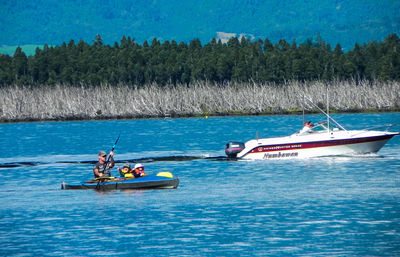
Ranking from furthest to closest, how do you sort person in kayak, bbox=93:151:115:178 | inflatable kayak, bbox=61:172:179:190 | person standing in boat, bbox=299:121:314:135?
person standing in boat, bbox=299:121:314:135 < person in kayak, bbox=93:151:115:178 < inflatable kayak, bbox=61:172:179:190

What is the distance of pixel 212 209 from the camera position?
98.9ft

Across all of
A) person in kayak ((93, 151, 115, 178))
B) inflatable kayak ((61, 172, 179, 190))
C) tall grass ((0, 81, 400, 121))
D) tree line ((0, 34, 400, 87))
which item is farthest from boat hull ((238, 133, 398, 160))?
tree line ((0, 34, 400, 87))

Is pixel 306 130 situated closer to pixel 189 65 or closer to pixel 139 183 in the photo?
pixel 139 183

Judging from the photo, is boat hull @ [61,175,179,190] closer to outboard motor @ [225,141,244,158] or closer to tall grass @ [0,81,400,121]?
outboard motor @ [225,141,244,158]

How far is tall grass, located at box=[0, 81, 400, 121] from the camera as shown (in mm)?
97750

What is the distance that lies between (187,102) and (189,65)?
4021cm

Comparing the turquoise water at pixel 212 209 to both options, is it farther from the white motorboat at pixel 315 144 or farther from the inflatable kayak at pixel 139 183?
the white motorboat at pixel 315 144

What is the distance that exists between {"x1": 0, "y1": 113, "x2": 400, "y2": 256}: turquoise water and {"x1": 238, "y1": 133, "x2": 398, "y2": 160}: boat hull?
1.70 feet

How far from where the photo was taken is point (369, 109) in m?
98.1

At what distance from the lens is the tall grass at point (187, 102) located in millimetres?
97750

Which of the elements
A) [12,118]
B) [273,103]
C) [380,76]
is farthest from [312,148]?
[380,76]

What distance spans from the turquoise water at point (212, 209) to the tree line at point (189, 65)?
80787 mm

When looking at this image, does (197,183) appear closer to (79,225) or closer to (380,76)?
(79,225)

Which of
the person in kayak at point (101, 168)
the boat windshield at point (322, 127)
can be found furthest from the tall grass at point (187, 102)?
the person in kayak at point (101, 168)
